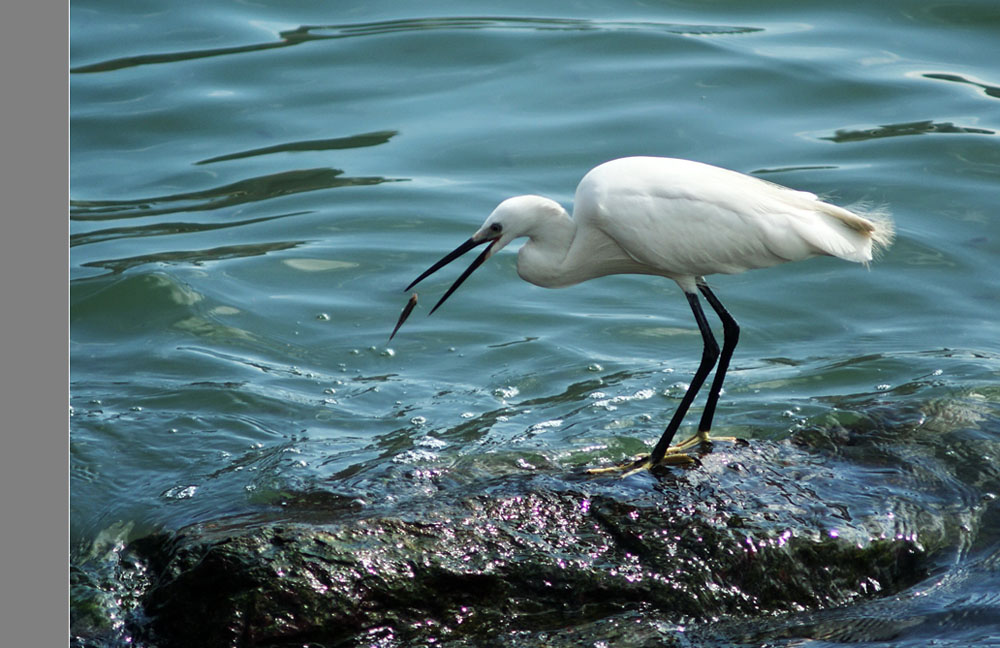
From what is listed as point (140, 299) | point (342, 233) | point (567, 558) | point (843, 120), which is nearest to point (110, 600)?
point (567, 558)

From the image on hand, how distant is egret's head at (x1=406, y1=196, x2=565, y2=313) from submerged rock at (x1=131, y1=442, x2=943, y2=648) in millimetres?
1226

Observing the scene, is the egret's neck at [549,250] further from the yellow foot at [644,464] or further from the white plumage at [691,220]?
the yellow foot at [644,464]

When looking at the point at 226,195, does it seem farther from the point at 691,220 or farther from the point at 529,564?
the point at 529,564

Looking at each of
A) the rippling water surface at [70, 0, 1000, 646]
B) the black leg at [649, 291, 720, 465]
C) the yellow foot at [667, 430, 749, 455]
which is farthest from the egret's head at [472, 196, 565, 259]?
the yellow foot at [667, 430, 749, 455]

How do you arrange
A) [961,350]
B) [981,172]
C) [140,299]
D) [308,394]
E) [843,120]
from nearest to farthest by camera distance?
1. [308,394]
2. [961,350]
3. [140,299]
4. [981,172]
5. [843,120]

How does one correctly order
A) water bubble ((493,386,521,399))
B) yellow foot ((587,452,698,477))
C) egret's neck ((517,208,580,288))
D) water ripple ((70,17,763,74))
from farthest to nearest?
1. water ripple ((70,17,763,74))
2. water bubble ((493,386,521,399))
3. egret's neck ((517,208,580,288))
4. yellow foot ((587,452,698,477))

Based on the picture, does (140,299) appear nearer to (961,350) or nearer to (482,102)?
(482,102)

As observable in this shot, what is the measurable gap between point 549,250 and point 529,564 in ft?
6.24

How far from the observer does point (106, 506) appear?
5062mm

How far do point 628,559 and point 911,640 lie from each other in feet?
3.33

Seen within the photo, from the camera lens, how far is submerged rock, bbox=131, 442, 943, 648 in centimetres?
369

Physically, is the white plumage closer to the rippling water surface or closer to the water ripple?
the rippling water surface

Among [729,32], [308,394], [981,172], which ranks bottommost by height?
[308,394]

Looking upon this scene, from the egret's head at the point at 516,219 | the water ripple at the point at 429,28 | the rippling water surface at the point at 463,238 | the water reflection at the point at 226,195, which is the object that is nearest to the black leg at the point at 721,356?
the rippling water surface at the point at 463,238
